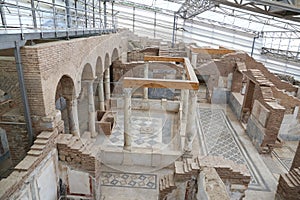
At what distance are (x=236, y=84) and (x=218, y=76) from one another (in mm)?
1108

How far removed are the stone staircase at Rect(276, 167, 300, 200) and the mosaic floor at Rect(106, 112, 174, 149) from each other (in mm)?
4224

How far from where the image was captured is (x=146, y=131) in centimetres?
988

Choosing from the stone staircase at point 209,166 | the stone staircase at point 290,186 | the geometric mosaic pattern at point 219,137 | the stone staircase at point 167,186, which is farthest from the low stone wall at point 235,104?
the stone staircase at point 167,186

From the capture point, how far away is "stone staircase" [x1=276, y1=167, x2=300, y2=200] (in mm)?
5312

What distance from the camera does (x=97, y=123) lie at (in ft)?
31.5

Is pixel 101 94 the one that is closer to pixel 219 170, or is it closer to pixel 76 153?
pixel 76 153

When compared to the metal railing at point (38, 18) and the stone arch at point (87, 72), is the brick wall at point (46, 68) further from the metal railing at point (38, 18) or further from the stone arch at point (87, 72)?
the stone arch at point (87, 72)

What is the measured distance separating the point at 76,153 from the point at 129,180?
6.93ft

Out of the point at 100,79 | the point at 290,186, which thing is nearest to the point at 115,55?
the point at 100,79

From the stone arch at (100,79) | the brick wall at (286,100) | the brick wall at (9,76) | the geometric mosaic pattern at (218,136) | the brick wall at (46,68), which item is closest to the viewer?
the brick wall at (46,68)

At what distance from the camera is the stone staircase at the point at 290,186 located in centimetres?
531

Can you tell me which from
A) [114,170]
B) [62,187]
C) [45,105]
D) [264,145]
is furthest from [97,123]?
[264,145]

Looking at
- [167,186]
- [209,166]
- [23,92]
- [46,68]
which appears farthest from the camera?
[167,186]

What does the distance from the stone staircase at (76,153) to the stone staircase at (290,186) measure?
188 inches
